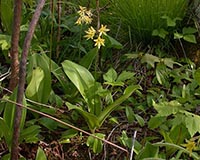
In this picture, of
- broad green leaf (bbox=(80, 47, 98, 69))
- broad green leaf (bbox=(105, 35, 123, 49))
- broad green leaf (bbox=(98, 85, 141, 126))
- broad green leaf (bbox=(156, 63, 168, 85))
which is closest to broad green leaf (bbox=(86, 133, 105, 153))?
broad green leaf (bbox=(98, 85, 141, 126))

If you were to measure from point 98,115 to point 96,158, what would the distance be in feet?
0.59

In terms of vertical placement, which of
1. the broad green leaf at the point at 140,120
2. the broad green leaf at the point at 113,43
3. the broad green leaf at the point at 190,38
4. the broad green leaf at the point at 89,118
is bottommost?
the broad green leaf at the point at 140,120

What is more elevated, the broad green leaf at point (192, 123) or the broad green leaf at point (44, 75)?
the broad green leaf at point (44, 75)

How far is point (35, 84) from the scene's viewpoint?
2035 mm

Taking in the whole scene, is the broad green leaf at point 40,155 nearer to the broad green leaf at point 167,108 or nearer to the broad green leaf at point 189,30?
the broad green leaf at point 167,108

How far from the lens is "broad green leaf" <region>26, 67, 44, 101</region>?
2.02 metres

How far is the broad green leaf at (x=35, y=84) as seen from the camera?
2.02 m

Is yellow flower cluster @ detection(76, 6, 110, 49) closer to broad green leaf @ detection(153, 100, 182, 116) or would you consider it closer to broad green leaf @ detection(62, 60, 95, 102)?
broad green leaf @ detection(62, 60, 95, 102)

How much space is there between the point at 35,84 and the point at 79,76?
0.20 metres

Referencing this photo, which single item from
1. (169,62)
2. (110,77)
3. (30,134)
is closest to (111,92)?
(110,77)

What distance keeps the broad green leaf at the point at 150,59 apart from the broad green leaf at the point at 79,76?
42 cm

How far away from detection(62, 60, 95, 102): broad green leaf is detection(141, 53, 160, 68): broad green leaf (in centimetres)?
42

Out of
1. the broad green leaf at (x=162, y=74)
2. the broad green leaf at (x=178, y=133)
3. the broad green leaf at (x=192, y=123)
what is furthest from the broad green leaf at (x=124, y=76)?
the broad green leaf at (x=192, y=123)

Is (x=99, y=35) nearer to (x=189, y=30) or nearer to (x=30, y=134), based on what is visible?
(x=30, y=134)
